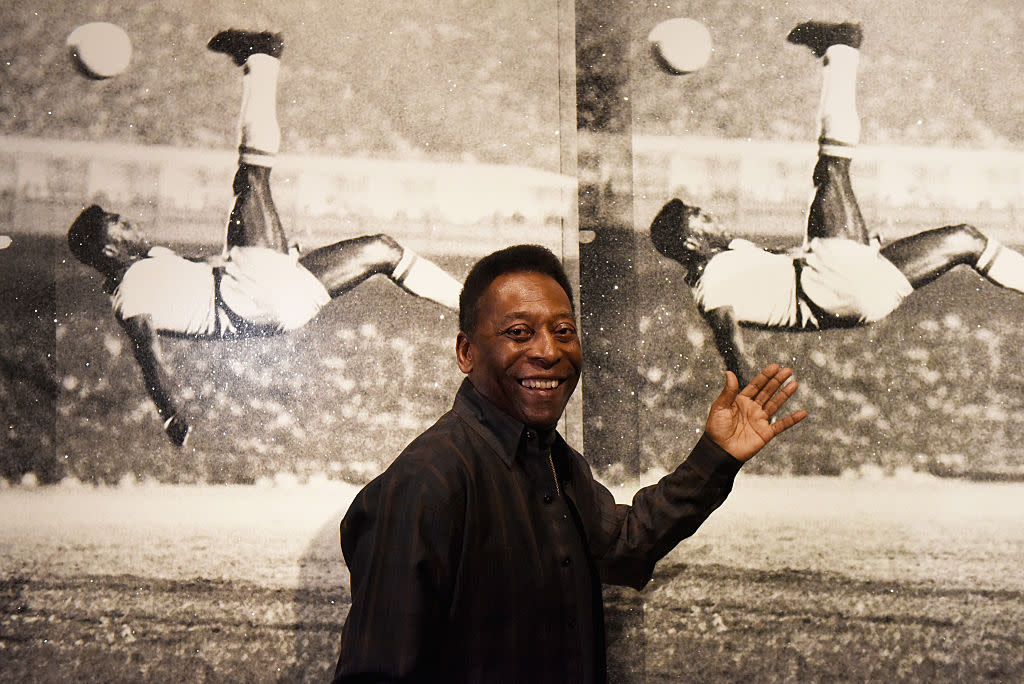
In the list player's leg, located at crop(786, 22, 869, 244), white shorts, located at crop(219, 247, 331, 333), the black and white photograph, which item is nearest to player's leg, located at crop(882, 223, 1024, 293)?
the black and white photograph

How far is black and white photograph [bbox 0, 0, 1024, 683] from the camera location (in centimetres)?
190

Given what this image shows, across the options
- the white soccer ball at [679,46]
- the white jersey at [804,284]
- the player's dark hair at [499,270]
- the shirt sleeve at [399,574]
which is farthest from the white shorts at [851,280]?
the shirt sleeve at [399,574]

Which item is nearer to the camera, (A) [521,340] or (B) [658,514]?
(A) [521,340]

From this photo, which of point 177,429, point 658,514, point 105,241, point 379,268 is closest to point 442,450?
point 658,514

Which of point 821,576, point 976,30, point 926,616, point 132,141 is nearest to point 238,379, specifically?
point 132,141

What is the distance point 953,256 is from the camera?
2.08 m

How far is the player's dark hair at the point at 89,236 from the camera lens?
76.3 inches

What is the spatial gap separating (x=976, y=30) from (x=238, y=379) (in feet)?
6.40

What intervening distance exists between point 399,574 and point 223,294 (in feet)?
3.33

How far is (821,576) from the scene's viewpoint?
1972mm

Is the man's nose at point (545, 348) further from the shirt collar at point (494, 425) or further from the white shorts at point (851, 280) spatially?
the white shorts at point (851, 280)

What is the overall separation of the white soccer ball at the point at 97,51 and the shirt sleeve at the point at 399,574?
1293mm

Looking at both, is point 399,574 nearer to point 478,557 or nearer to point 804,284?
point 478,557

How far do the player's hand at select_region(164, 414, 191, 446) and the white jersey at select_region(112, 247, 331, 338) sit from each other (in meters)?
0.19
